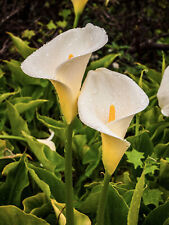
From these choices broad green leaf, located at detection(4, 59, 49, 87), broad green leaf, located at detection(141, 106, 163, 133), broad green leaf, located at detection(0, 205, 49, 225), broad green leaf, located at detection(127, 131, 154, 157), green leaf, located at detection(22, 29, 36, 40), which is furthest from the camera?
green leaf, located at detection(22, 29, 36, 40)

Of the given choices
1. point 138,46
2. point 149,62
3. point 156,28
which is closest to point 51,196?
point 138,46

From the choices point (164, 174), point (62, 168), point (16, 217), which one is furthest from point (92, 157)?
point (16, 217)

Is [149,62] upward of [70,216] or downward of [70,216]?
downward

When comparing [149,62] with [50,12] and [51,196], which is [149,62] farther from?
[51,196]

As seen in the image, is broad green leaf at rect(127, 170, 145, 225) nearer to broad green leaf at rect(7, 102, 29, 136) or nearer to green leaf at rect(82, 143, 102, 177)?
green leaf at rect(82, 143, 102, 177)

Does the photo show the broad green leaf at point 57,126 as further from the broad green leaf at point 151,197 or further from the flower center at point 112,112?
the flower center at point 112,112

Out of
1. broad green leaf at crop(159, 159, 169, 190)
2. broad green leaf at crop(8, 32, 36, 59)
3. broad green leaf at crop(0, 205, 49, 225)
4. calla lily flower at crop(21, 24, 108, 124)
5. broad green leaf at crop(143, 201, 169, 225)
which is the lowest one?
broad green leaf at crop(159, 159, 169, 190)

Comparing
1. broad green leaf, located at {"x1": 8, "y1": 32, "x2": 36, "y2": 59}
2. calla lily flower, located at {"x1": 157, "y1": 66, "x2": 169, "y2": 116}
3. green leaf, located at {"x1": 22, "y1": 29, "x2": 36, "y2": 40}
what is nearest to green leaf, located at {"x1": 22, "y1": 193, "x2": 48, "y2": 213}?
calla lily flower, located at {"x1": 157, "y1": 66, "x2": 169, "y2": 116}
